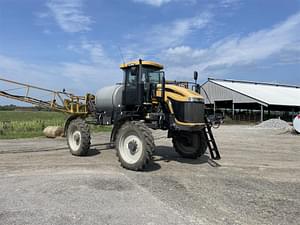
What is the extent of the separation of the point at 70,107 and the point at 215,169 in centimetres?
626

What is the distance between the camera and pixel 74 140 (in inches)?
447

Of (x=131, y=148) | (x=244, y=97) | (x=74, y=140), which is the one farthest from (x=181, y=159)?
(x=244, y=97)

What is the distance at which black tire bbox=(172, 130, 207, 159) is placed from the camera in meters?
10.3

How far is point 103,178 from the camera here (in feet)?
24.7

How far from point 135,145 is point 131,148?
0.57 feet

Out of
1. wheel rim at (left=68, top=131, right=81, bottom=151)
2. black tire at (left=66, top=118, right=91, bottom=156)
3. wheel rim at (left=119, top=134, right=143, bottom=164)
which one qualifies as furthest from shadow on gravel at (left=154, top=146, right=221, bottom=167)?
wheel rim at (left=68, top=131, right=81, bottom=151)

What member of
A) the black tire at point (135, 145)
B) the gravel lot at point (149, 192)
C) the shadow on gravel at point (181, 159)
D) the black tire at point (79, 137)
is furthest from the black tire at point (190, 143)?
the black tire at point (79, 137)

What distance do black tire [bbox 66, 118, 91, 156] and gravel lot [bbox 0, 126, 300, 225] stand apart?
1.60ft

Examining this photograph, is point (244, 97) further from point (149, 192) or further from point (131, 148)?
point (149, 192)

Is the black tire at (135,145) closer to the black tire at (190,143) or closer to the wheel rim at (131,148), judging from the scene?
the wheel rim at (131,148)

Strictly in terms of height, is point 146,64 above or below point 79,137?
→ above

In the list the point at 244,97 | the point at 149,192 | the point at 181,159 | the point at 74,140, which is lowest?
the point at 149,192

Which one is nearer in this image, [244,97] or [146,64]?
[146,64]

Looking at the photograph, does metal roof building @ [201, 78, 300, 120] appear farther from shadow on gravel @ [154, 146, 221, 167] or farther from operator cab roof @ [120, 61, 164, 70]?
operator cab roof @ [120, 61, 164, 70]
